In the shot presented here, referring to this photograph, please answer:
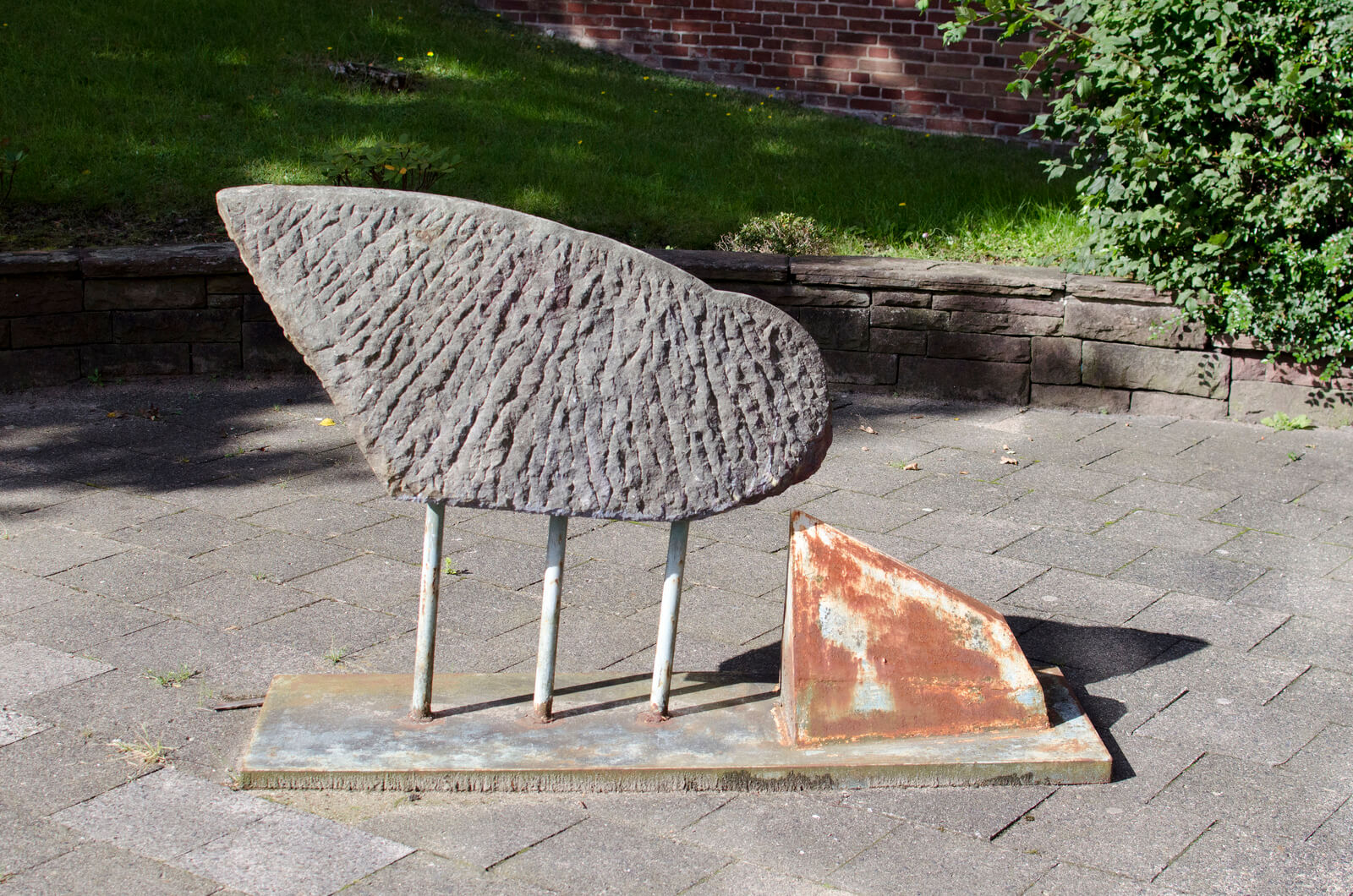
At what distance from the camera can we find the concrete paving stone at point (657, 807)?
2666 mm

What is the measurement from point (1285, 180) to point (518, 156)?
4.17 metres

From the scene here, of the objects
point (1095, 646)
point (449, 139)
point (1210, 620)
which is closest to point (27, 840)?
point (1095, 646)

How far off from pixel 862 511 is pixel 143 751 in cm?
270

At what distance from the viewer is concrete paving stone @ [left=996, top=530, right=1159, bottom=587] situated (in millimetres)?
4160

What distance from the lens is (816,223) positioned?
6746mm

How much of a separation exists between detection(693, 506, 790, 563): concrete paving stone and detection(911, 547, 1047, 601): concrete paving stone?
0.51 m

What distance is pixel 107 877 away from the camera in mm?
2402

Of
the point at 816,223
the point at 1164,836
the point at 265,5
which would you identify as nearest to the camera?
the point at 1164,836

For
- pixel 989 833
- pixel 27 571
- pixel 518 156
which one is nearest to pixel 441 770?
pixel 989 833

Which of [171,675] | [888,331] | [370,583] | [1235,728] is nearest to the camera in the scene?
[1235,728]

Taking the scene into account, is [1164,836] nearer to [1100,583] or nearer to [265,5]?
[1100,583]

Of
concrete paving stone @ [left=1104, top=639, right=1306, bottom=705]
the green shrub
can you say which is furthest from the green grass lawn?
concrete paving stone @ [left=1104, top=639, right=1306, bottom=705]

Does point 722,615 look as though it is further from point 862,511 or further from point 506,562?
point 862,511

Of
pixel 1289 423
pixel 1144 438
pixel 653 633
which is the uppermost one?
pixel 1289 423
